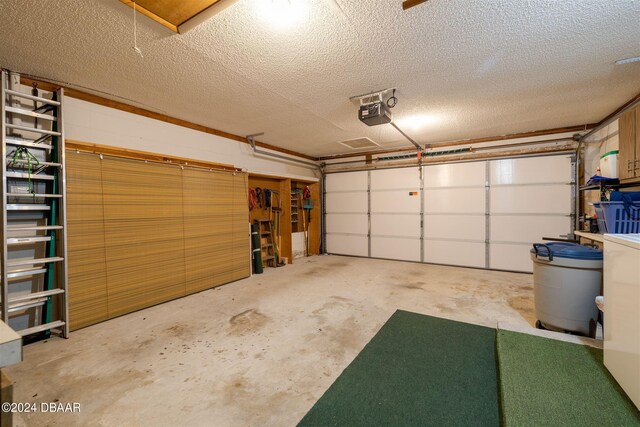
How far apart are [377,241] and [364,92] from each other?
445 centimetres

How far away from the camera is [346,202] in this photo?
7496 millimetres

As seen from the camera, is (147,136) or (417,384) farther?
A: (147,136)

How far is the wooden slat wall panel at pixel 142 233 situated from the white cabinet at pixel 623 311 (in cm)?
456

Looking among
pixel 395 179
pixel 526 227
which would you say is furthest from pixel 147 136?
pixel 526 227

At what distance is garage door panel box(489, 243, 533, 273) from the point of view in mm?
5418

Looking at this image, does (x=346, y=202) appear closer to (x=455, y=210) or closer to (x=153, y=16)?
(x=455, y=210)

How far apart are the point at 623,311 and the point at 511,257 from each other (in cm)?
453

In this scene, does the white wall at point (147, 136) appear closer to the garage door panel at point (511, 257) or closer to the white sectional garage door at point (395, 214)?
the white sectional garage door at point (395, 214)

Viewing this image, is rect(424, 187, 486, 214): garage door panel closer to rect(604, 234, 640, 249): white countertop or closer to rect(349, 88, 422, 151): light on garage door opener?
rect(349, 88, 422, 151): light on garage door opener

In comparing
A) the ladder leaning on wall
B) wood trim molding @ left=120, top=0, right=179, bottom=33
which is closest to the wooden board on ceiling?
wood trim molding @ left=120, top=0, right=179, bottom=33

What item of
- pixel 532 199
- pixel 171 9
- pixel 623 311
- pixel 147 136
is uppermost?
pixel 171 9

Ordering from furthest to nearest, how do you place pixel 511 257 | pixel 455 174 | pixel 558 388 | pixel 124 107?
1. pixel 455 174
2. pixel 511 257
3. pixel 124 107
4. pixel 558 388

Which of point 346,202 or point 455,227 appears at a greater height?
point 346,202

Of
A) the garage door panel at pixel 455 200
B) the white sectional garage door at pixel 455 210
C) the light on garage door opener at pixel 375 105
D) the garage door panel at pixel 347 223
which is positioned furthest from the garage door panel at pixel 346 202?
the light on garage door opener at pixel 375 105
